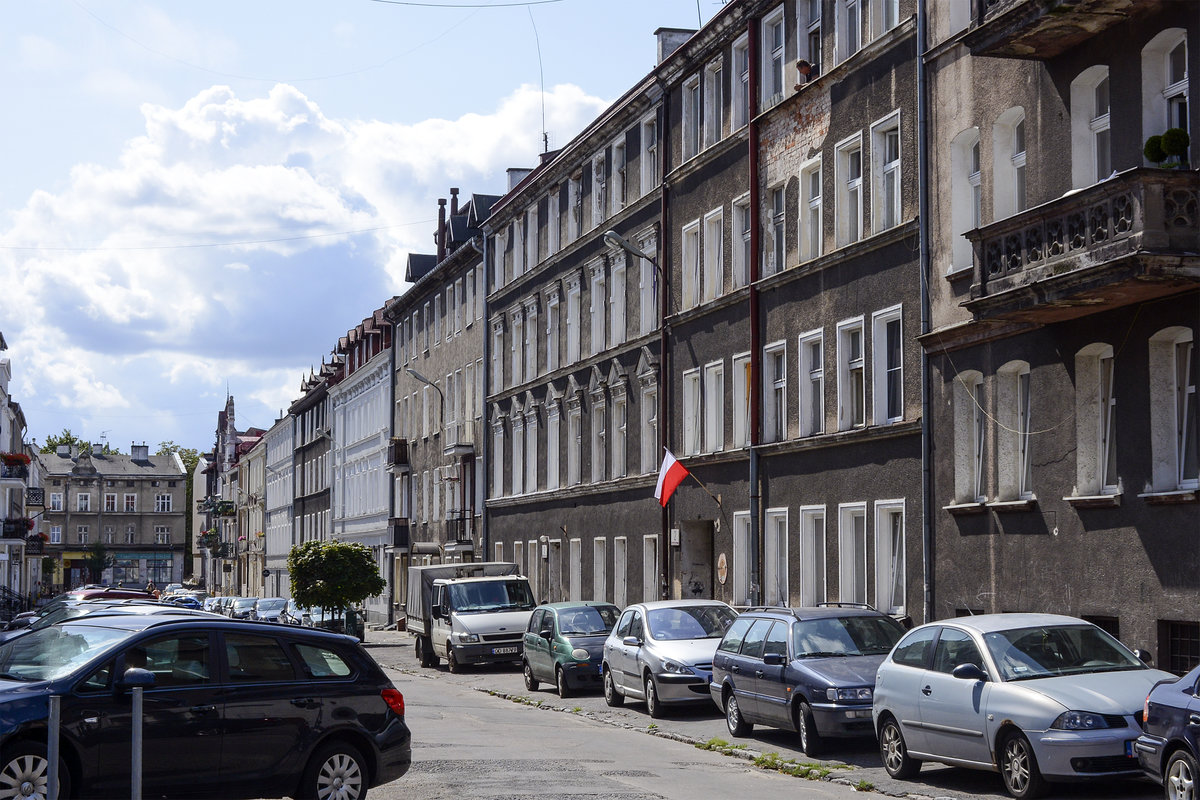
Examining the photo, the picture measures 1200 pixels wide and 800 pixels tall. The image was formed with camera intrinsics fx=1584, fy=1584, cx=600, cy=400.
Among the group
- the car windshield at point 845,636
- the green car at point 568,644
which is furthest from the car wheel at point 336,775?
the green car at point 568,644

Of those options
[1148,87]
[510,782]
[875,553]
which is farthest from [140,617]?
[875,553]

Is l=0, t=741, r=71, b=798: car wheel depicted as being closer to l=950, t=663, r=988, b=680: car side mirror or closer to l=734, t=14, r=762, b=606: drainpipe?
l=950, t=663, r=988, b=680: car side mirror

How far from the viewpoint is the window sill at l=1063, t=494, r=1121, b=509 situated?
1912cm

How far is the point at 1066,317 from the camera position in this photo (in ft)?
65.7

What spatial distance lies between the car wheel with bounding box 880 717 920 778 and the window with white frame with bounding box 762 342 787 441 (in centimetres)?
1385

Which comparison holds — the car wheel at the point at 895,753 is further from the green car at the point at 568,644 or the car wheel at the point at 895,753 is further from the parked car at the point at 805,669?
the green car at the point at 568,644

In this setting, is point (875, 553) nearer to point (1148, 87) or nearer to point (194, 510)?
point (1148, 87)

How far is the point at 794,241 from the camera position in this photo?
2942cm

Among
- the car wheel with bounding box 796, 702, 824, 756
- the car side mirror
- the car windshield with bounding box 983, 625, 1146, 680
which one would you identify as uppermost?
the car windshield with bounding box 983, 625, 1146, 680

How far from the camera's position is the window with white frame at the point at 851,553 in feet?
87.7

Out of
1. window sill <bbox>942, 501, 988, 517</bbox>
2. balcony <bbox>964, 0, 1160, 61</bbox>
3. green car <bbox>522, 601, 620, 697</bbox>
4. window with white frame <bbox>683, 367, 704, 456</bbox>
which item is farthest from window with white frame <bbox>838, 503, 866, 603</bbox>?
balcony <bbox>964, 0, 1160, 61</bbox>

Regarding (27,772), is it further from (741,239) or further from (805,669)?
(741,239)

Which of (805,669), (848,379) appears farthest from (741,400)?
(805,669)

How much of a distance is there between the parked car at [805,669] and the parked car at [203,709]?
6.08m
